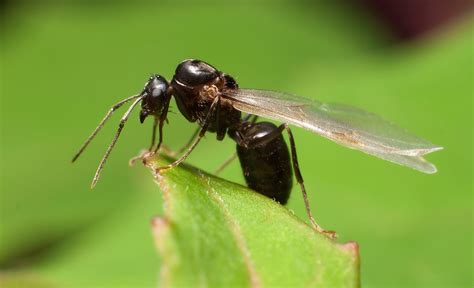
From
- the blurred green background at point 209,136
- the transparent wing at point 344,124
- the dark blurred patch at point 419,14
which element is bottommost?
the blurred green background at point 209,136

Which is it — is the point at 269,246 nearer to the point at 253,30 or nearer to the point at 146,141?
the point at 146,141

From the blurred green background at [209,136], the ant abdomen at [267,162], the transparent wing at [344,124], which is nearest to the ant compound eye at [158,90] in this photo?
the transparent wing at [344,124]

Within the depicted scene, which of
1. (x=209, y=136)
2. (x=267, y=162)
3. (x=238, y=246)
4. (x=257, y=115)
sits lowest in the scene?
(x=209, y=136)

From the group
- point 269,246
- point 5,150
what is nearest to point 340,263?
point 269,246

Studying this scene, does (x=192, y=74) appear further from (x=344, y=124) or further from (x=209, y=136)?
(x=209, y=136)

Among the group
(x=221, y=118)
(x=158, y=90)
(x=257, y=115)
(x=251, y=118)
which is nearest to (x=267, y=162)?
(x=257, y=115)

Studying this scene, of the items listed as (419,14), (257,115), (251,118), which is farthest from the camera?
(419,14)

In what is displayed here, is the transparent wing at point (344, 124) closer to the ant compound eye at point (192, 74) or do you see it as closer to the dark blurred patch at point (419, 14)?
the ant compound eye at point (192, 74)
